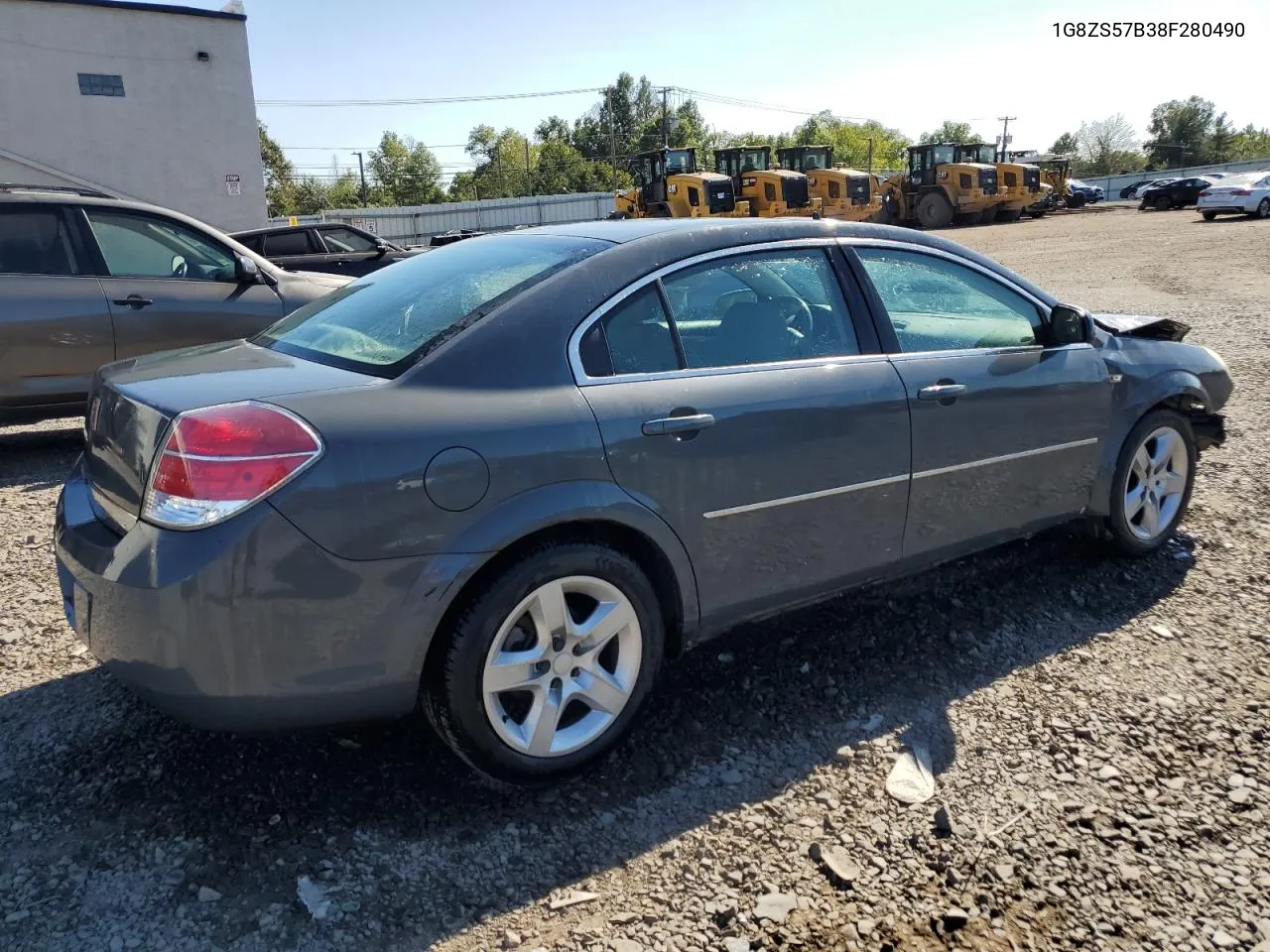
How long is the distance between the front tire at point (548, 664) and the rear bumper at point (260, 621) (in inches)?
4.6

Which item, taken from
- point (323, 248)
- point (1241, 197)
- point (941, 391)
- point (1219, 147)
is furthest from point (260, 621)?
point (1219, 147)

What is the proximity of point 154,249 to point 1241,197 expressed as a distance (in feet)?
112

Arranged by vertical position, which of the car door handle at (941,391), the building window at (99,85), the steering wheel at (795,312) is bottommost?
the car door handle at (941,391)

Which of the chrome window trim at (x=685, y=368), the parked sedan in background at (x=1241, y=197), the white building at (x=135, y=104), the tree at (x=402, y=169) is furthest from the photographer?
the tree at (x=402, y=169)

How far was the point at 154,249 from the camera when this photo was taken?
6.49 metres

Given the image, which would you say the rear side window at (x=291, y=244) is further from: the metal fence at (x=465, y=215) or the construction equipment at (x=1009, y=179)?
the construction equipment at (x=1009, y=179)

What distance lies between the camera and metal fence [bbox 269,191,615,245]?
39000 millimetres

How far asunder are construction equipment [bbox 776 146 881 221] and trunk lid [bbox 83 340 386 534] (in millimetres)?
30031

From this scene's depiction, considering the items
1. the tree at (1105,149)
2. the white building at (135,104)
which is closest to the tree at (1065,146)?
the tree at (1105,149)

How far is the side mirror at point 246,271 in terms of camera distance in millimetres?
6613

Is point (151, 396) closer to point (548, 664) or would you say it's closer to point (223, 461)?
point (223, 461)

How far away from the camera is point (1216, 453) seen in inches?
231

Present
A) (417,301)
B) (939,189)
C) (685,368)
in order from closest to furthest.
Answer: (685,368), (417,301), (939,189)

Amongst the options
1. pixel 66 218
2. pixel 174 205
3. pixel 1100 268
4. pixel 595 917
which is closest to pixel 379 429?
pixel 595 917
